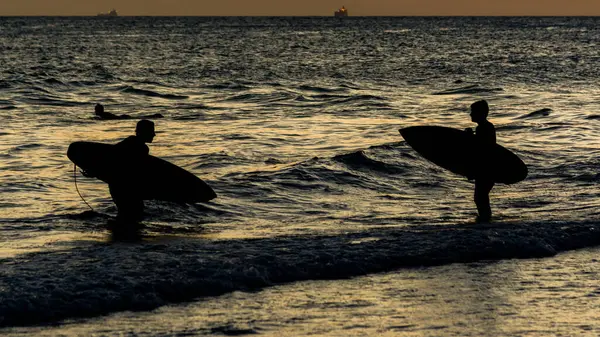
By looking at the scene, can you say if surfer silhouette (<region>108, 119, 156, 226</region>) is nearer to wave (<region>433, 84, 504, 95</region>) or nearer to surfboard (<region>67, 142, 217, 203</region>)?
surfboard (<region>67, 142, 217, 203</region>)

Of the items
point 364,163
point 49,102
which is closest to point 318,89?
point 49,102

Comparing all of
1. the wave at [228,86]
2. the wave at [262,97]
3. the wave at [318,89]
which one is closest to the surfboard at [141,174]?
the wave at [262,97]

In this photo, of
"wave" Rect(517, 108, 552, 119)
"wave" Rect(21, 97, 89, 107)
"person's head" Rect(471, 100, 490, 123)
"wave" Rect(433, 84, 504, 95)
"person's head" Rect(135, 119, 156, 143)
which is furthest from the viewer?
"wave" Rect(433, 84, 504, 95)

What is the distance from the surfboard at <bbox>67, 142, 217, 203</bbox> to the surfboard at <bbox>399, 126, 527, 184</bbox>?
3422 millimetres

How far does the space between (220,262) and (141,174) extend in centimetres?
334

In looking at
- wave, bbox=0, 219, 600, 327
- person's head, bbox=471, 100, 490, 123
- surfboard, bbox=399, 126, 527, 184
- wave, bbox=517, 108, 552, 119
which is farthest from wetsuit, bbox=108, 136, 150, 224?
wave, bbox=517, 108, 552, 119

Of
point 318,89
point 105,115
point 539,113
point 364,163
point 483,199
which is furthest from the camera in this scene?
point 318,89

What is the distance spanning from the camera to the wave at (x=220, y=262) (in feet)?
27.6

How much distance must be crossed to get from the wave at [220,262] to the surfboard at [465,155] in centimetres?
130

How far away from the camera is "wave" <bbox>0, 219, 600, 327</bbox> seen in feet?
27.6

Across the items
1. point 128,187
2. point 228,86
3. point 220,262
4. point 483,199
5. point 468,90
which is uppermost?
point 128,187

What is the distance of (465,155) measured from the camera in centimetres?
1323

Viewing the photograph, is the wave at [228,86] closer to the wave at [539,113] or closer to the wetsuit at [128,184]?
the wave at [539,113]

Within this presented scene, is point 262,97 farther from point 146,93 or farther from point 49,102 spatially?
point 49,102
